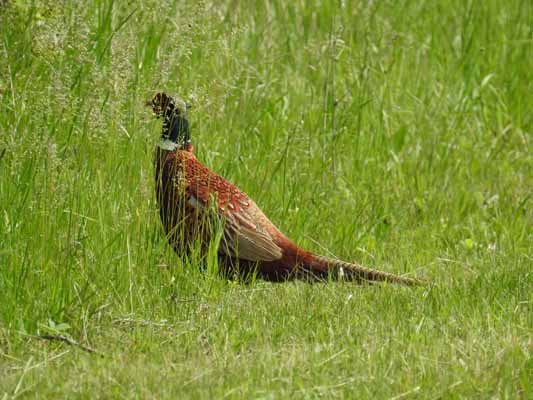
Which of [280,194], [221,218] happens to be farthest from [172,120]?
[280,194]

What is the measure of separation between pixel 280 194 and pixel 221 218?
67 centimetres

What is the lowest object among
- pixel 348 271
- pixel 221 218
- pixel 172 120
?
pixel 348 271

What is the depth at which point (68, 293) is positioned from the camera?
15.1ft

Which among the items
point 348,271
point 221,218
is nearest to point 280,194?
point 221,218

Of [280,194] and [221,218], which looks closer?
[221,218]

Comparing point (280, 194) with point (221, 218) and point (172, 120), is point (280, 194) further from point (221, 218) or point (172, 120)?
point (172, 120)

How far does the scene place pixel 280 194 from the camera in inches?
241

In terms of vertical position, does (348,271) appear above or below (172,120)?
below

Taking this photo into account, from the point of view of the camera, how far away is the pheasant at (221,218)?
5488 millimetres

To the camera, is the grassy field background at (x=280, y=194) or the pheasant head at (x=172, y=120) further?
the pheasant head at (x=172, y=120)

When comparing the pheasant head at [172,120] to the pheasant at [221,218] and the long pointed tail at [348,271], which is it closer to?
the pheasant at [221,218]

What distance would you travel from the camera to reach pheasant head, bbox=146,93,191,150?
563 centimetres

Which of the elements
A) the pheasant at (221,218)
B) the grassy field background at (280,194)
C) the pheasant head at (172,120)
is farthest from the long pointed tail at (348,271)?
the pheasant head at (172,120)

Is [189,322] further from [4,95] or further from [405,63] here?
[405,63]
